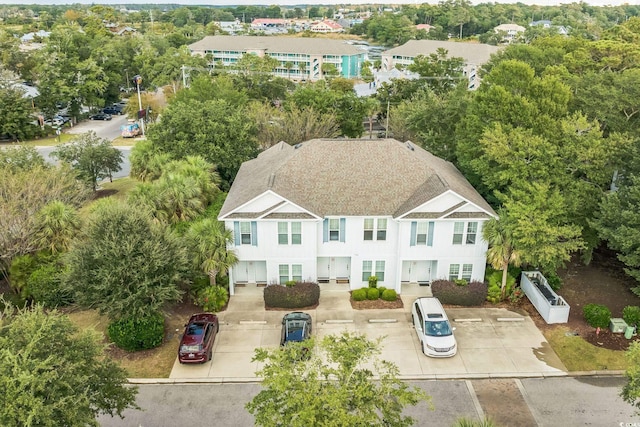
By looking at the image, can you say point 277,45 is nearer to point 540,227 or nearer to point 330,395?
point 540,227

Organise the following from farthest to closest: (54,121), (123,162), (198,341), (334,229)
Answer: (54,121)
(123,162)
(334,229)
(198,341)

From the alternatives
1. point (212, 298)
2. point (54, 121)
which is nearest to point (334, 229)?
point (212, 298)

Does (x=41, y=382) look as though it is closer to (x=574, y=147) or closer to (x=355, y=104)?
(x=574, y=147)

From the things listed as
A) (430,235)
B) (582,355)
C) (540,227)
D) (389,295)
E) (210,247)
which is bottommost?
(582,355)

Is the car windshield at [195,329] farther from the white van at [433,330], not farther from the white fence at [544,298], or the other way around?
the white fence at [544,298]

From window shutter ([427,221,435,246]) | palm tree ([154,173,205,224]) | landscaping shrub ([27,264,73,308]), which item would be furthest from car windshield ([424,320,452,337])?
landscaping shrub ([27,264,73,308])

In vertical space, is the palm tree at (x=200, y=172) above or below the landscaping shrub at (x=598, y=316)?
above

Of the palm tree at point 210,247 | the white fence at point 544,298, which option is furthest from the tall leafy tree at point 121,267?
the white fence at point 544,298
